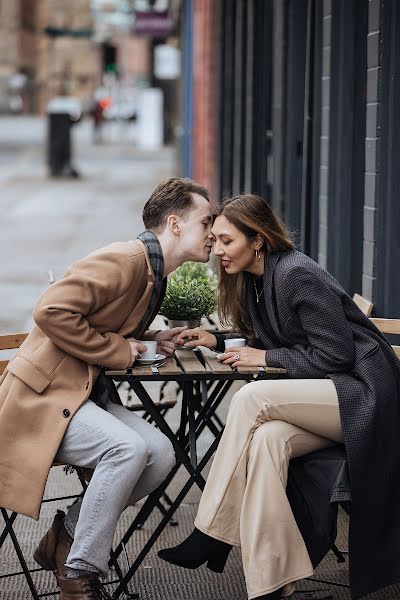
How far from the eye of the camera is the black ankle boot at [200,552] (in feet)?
13.6

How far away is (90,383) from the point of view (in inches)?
166

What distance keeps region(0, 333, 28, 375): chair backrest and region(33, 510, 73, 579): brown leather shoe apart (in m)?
0.64

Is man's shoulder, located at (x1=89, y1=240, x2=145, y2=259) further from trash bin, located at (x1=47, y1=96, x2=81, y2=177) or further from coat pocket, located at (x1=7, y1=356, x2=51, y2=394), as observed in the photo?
trash bin, located at (x1=47, y1=96, x2=81, y2=177)

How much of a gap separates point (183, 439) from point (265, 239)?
89cm

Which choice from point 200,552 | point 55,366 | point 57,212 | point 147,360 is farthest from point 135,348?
point 57,212

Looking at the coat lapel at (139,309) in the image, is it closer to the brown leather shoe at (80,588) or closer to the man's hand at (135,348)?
the man's hand at (135,348)

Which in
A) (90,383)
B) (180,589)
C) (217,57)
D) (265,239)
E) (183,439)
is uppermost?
(217,57)

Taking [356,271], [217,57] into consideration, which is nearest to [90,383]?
[356,271]

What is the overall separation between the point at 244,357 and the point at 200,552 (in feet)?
2.18

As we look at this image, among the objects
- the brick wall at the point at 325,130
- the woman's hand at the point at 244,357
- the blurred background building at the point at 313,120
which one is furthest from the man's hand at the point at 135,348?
the brick wall at the point at 325,130

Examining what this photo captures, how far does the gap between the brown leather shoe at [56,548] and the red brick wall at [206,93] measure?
11.5 m

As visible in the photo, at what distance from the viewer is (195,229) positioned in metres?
4.39

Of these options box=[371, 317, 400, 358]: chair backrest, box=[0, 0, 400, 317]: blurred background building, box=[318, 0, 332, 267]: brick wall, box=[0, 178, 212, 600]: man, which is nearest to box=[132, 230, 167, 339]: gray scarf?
box=[0, 178, 212, 600]: man

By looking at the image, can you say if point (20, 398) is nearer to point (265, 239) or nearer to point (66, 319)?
point (66, 319)
